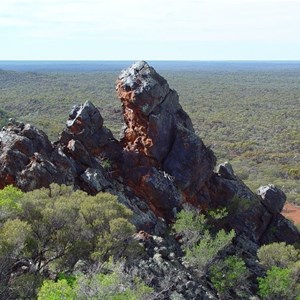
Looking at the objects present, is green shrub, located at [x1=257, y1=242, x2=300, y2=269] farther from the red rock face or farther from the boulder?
the boulder

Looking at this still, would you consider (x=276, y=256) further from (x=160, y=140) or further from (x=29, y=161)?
(x=29, y=161)

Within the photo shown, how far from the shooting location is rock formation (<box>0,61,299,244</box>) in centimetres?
3359

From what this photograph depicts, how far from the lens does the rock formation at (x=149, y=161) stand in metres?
33.6

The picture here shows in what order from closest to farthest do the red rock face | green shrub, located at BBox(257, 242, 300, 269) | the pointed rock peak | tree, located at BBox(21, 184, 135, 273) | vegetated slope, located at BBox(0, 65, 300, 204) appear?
tree, located at BBox(21, 184, 135, 273) → green shrub, located at BBox(257, 242, 300, 269) → the red rock face → the pointed rock peak → vegetated slope, located at BBox(0, 65, 300, 204)

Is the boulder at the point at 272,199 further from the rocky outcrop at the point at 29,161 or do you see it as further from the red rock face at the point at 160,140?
the rocky outcrop at the point at 29,161

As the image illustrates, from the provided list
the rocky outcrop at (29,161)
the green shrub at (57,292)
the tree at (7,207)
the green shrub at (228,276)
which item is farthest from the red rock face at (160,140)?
the green shrub at (57,292)

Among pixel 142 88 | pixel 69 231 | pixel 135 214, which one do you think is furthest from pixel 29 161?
pixel 142 88

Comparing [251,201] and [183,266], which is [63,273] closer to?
[183,266]

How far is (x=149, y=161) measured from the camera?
3775 centimetres

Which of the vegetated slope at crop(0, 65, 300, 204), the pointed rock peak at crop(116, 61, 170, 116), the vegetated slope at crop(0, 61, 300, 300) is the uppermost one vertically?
the pointed rock peak at crop(116, 61, 170, 116)

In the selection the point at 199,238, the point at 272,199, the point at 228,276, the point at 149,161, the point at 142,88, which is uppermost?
the point at 142,88

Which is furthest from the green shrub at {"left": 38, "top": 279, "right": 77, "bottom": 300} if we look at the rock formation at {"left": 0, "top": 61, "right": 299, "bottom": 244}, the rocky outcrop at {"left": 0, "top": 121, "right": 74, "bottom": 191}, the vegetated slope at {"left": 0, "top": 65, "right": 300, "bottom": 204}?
the vegetated slope at {"left": 0, "top": 65, "right": 300, "bottom": 204}

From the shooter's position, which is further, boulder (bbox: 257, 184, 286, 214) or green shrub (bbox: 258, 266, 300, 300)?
boulder (bbox: 257, 184, 286, 214)

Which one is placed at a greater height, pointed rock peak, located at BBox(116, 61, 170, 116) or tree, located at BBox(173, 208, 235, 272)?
pointed rock peak, located at BBox(116, 61, 170, 116)
